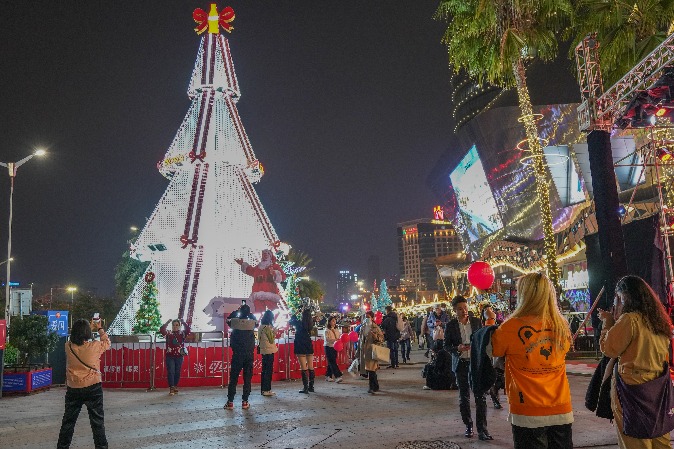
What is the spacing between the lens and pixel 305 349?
1195 cm

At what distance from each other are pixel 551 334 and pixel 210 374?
11.2 meters

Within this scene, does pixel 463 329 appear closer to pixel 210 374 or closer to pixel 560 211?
pixel 210 374

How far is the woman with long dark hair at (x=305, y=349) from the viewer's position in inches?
461

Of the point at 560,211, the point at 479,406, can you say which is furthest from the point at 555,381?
the point at 560,211

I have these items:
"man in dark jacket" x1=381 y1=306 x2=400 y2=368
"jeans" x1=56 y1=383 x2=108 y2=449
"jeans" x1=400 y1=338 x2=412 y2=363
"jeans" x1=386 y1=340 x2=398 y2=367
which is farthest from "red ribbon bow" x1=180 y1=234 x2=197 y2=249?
"jeans" x1=56 y1=383 x2=108 y2=449

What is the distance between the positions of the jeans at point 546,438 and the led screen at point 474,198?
44793 mm

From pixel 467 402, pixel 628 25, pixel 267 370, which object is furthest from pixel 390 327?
pixel 628 25

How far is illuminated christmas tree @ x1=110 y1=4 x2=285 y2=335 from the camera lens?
18.9 m

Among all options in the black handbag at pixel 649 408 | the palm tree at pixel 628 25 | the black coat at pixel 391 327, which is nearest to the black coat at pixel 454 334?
the black handbag at pixel 649 408

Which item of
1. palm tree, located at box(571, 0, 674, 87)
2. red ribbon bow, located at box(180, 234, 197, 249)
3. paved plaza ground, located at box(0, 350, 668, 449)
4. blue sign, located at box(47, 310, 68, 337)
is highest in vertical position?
palm tree, located at box(571, 0, 674, 87)

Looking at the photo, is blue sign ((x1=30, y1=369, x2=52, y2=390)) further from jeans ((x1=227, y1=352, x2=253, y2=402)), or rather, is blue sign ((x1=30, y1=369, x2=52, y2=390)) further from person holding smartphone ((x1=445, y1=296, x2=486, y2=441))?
person holding smartphone ((x1=445, y1=296, x2=486, y2=441))

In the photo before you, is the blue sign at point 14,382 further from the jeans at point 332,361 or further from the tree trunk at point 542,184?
the tree trunk at point 542,184

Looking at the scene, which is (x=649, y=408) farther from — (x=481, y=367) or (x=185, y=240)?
(x=185, y=240)

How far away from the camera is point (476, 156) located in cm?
4838
